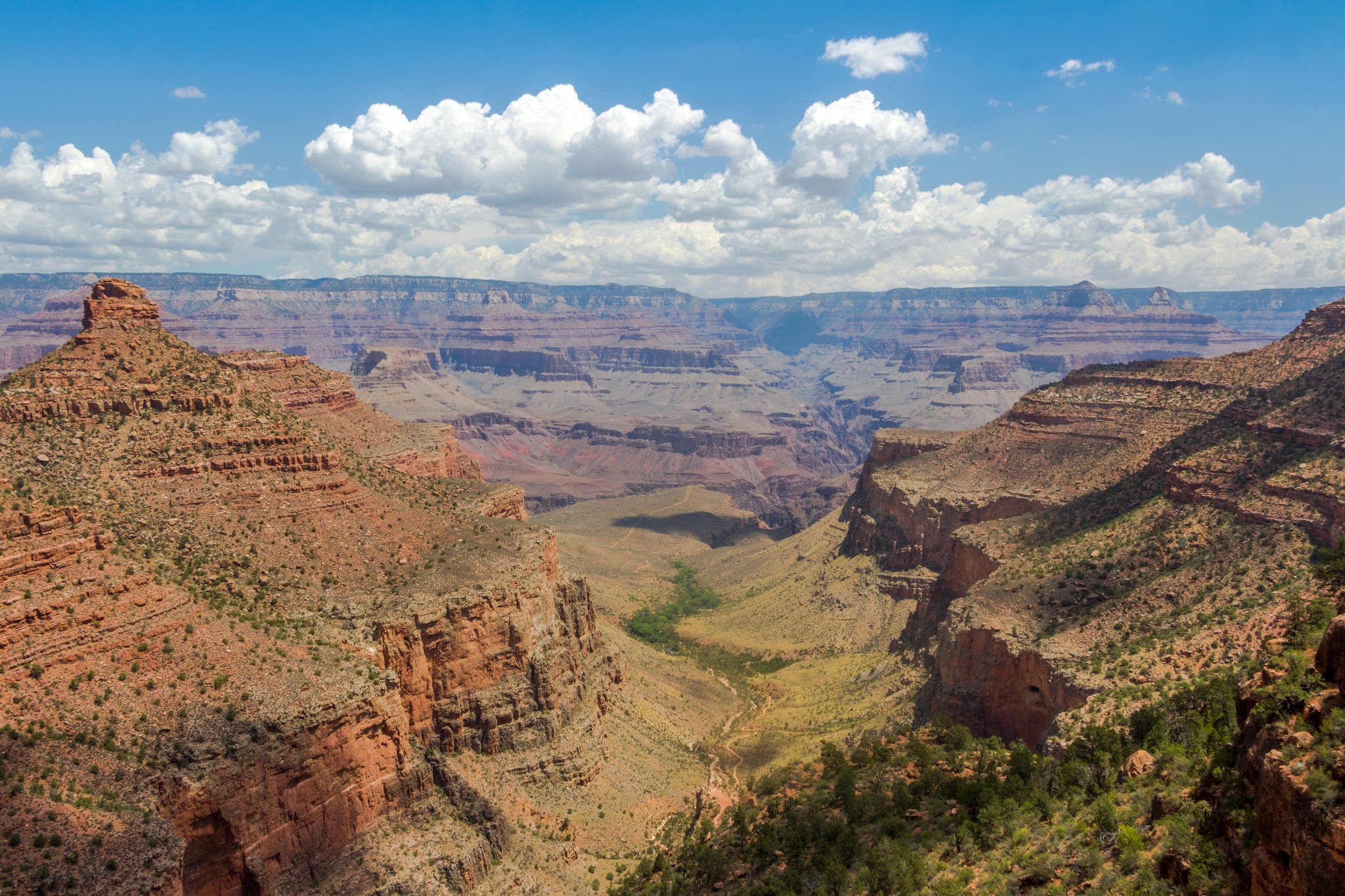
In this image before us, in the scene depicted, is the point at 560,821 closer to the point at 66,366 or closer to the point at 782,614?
the point at 66,366

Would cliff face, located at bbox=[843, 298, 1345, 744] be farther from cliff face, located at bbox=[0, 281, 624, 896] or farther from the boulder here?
cliff face, located at bbox=[0, 281, 624, 896]

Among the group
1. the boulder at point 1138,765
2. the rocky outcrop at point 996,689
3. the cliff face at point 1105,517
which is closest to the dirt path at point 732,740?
the cliff face at point 1105,517

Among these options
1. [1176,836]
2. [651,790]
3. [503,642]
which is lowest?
[651,790]

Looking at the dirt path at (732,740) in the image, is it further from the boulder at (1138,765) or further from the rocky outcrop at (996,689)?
the boulder at (1138,765)

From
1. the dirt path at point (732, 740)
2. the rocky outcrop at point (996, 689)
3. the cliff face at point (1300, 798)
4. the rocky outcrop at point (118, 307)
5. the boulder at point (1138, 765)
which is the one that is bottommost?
the dirt path at point (732, 740)

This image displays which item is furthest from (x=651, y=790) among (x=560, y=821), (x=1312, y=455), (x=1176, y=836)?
(x=1312, y=455)

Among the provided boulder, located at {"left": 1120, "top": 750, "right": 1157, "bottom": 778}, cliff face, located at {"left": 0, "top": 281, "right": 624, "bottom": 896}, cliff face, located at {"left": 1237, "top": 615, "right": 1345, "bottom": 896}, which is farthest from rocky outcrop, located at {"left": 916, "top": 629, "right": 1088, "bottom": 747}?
cliff face, located at {"left": 1237, "top": 615, "right": 1345, "bottom": 896}

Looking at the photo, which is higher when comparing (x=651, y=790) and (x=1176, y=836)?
(x=1176, y=836)
